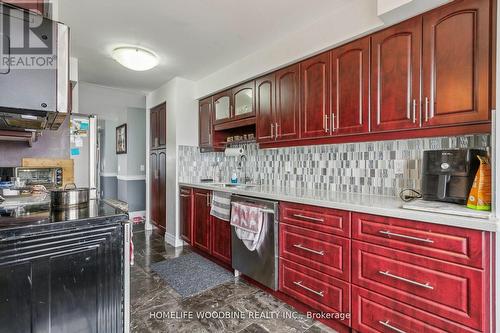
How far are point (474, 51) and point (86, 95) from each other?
15.8 feet

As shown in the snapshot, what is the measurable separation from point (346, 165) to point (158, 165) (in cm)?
307

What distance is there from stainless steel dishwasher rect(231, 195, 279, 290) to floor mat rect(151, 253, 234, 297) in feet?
1.05

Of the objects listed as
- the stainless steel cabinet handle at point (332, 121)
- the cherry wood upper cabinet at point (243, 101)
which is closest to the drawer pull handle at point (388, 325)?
the stainless steel cabinet handle at point (332, 121)

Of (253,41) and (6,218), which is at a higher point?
(253,41)

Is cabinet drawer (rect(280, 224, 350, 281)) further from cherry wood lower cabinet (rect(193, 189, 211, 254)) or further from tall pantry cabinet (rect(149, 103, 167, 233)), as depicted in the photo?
tall pantry cabinet (rect(149, 103, 167, 233))

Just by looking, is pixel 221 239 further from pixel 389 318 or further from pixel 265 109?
pixel 389 318

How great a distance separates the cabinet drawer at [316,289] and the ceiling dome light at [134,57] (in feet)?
8.05

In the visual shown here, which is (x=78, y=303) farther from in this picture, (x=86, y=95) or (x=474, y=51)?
(x=86, y=95)

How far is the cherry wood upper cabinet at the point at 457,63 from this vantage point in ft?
4.72

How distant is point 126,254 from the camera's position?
4.27 feet

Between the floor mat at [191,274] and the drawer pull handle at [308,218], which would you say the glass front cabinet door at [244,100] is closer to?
the drawer pull handle at [308,218]

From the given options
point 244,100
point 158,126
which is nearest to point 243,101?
point 244,100

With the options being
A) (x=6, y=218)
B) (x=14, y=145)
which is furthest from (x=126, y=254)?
(x=14, y=145)

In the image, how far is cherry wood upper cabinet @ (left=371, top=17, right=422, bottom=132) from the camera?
1708 mm
